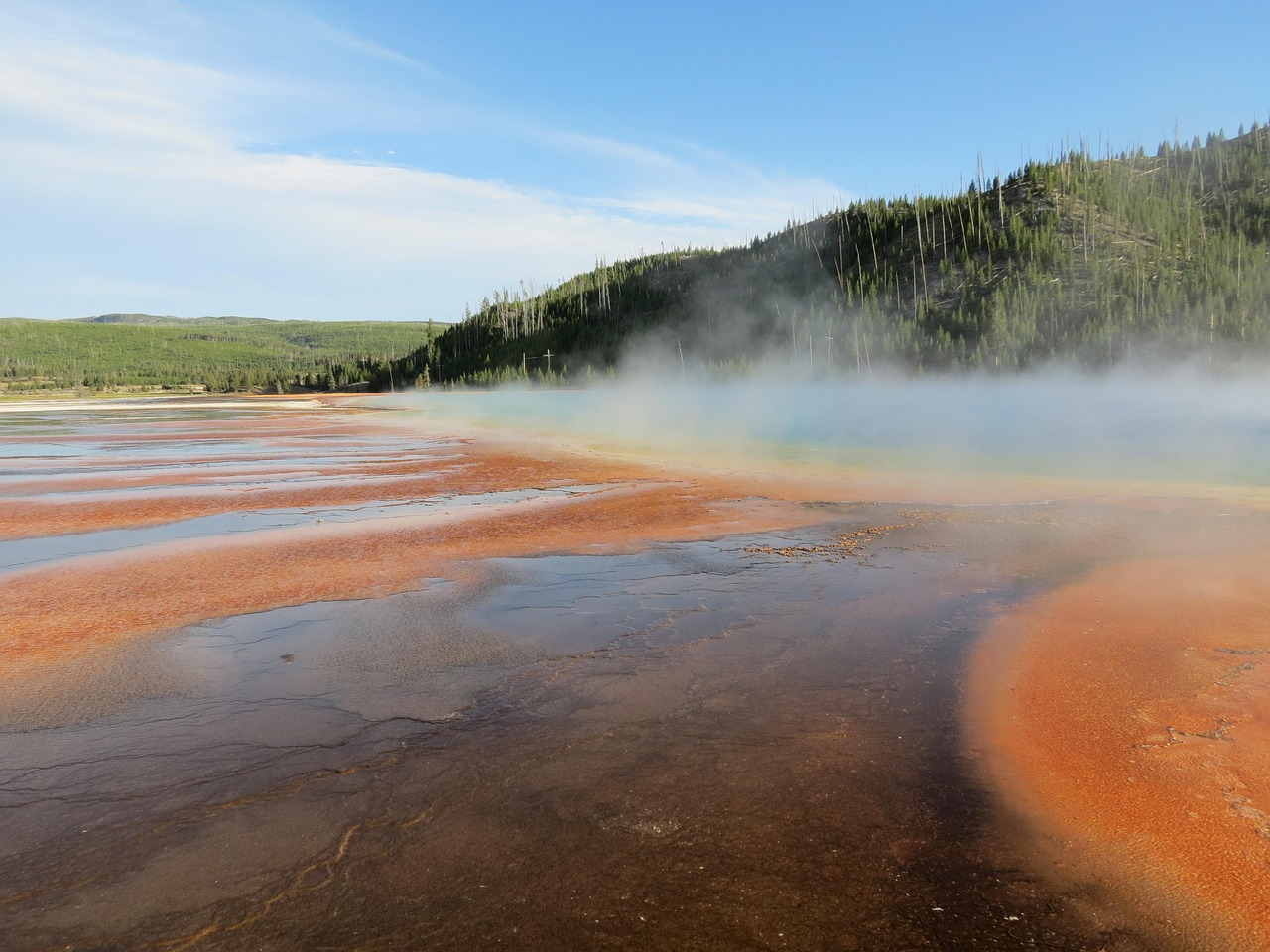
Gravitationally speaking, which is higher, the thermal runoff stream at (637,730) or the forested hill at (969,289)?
the forested hill at (969,289)

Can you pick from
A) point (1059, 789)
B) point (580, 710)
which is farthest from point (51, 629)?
point (1059, 789)

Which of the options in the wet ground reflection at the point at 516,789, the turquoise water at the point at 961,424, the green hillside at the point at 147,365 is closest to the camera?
the wet ground reflection at the point at 516,789

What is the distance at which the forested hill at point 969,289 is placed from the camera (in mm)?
69125

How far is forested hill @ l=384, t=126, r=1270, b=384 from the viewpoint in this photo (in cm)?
6912

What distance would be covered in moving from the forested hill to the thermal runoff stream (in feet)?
210

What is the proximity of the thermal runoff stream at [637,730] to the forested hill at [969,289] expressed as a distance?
210 ft

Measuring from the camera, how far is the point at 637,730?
5930 mm

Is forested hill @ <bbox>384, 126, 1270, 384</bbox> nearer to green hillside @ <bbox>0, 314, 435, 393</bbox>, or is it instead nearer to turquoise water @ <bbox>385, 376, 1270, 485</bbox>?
turquoise water @ <bbox>385, 376, 1270, 485</bbox>

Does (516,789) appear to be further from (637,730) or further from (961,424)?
(961,424)

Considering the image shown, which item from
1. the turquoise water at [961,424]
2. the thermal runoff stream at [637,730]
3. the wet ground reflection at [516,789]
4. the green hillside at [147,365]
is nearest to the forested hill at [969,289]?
the turquoise water at [961,424]

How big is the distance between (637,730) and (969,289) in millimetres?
90433

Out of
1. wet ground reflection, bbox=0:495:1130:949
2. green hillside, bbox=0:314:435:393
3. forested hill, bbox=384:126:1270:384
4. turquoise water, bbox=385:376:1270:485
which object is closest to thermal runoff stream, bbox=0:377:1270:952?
wet ground reflection, bbox=0:495:1130:949

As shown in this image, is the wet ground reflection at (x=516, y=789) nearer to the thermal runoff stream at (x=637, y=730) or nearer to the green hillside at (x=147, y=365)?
the thermal runoff stream at (x=637, y=730)

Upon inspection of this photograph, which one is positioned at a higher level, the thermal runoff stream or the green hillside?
the green hillside
